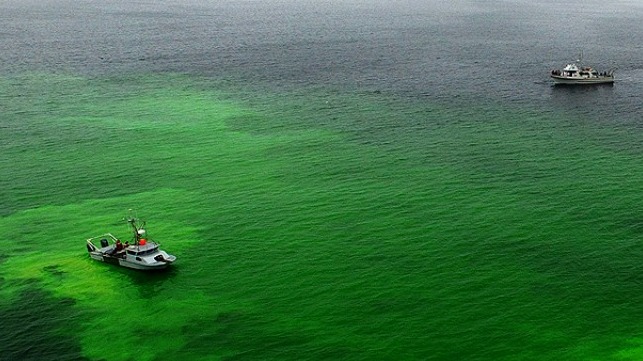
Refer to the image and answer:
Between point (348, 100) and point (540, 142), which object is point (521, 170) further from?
point (348, 100)

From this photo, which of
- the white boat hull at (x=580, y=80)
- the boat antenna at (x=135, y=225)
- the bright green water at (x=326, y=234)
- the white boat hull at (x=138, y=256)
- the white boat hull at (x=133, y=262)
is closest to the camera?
the bright green water at (x=326, y=234)

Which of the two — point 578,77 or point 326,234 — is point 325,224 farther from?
point 578,77

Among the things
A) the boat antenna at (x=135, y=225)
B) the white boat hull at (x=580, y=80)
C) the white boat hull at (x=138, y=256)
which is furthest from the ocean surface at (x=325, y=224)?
the white boat hull at (x=580, y=80)

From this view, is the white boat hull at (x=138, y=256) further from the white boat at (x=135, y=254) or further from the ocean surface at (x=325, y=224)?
the ocean surface at (x=325, y=224)

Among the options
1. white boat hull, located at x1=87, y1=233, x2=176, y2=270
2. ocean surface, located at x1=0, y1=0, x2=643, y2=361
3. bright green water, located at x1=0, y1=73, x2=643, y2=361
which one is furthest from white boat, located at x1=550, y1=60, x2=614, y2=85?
white boat hull, located at x1=87, y1=233, x2=176, y2=270

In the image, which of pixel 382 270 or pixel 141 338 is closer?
pixel 141 338

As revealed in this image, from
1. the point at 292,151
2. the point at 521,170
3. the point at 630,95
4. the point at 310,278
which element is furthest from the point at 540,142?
the point at 310,278

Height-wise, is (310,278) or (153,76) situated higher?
(153,76)

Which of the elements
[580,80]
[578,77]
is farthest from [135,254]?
[580,80]
